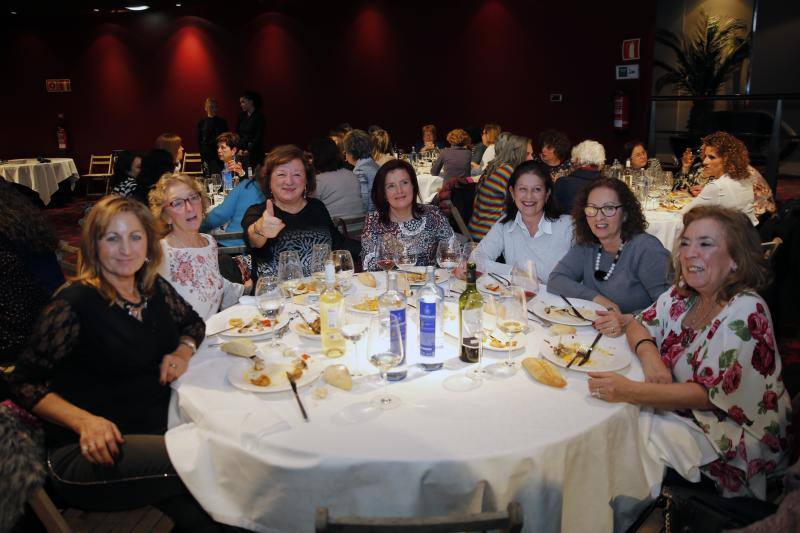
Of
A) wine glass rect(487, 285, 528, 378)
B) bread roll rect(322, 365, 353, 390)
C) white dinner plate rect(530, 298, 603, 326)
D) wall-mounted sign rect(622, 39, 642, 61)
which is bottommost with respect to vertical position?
bread roll rect(322, 365, 353, 390)

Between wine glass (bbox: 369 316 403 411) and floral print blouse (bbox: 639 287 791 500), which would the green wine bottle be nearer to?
wine glass (bbox: 369 316 403 411)

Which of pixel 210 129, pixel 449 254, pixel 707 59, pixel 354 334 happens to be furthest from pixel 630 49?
pixel 354 334

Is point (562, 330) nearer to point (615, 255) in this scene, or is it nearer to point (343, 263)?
point (615, 255)

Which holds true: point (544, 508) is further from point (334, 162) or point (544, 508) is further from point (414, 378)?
point (334, 162)

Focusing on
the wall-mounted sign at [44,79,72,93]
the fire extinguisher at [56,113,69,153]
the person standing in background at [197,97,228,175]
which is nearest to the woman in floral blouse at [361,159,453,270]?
the person standing in background at [197,97,228,175]

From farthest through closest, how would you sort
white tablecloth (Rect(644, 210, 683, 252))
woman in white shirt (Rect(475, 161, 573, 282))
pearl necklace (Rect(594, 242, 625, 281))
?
white tablecloth (Rect(644, 210, 683, 252)) → woman in white shirt (Rect(475, 161, 573, 282)) → pearl necklace (Rect(594, 242, 625, 281))

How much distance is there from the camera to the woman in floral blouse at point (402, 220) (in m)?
3.28

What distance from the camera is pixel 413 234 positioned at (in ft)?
11.0

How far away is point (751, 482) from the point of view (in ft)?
5.94

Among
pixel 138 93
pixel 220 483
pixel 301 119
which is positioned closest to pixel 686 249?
pixel 220 483

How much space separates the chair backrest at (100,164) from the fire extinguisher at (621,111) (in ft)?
31.0

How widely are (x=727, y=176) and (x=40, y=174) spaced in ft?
32.8

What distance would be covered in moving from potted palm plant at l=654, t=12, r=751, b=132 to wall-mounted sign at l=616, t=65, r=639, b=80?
1.63 meters

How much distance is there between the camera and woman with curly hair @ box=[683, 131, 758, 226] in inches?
172
